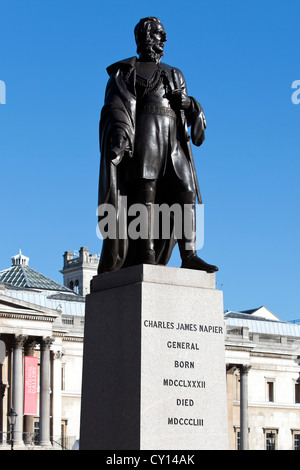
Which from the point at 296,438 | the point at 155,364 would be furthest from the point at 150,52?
the point at 296,438

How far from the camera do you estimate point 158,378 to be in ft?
40.1

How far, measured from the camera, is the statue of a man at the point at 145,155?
13.3 meters

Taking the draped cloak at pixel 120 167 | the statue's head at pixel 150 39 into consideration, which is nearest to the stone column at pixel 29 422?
the draped cloak at pixel 120 167

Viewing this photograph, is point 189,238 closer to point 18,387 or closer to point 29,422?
point 18,387

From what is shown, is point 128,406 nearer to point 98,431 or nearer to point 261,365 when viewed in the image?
point 98,431

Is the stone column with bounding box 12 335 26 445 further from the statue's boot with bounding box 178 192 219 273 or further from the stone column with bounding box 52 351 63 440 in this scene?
the statue's boot with bounding box 178 192 219 273

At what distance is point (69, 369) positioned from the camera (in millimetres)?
89188

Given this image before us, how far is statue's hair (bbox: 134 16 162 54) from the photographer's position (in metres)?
13.9

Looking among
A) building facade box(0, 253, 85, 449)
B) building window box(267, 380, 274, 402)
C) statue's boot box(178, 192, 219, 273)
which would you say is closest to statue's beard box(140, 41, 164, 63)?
statue's boot box(178, 192, 219, 273)

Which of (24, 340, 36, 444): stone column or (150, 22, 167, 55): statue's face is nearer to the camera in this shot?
(150, 22, 167, 55): statue's face

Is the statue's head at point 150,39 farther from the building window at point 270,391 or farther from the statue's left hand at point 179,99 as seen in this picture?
the building window at point 270,391

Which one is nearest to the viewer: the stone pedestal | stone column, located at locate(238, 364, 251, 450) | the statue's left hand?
the stone pedestal

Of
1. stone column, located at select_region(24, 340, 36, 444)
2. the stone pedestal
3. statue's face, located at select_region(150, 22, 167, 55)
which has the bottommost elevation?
the stone pedestal

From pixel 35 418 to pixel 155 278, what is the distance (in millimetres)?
72794
